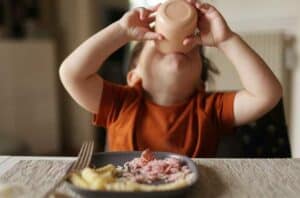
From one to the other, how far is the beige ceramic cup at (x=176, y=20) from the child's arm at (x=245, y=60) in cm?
6

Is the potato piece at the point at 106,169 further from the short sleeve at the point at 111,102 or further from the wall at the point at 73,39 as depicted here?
the wall at the point at 73,39

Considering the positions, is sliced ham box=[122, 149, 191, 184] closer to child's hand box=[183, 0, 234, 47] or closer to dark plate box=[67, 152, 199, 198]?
dark plate box=[67, 152, 199, 198]

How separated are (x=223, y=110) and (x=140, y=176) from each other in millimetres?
360

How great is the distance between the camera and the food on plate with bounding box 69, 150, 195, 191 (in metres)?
0.52

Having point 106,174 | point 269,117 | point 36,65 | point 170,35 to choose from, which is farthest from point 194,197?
point 36,65

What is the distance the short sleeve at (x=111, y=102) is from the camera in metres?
0.89

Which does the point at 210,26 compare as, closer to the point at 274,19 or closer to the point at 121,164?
the point at 121,164

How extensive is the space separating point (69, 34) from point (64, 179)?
10.4 feet

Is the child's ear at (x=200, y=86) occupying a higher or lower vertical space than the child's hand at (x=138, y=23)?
lower

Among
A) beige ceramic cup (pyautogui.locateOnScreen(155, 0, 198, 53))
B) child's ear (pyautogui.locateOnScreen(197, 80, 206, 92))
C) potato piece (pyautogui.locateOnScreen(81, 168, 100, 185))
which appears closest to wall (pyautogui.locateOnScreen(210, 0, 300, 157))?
child's ear (pyautogui.locateOnScreen(197, 80, 206, 92))

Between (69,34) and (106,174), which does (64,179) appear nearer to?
(106,174)

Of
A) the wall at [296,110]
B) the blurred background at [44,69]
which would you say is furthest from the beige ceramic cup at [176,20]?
the blurred background at [44,69]

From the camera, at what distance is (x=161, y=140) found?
0.86 m

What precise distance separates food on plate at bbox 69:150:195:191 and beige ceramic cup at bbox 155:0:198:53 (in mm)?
195
